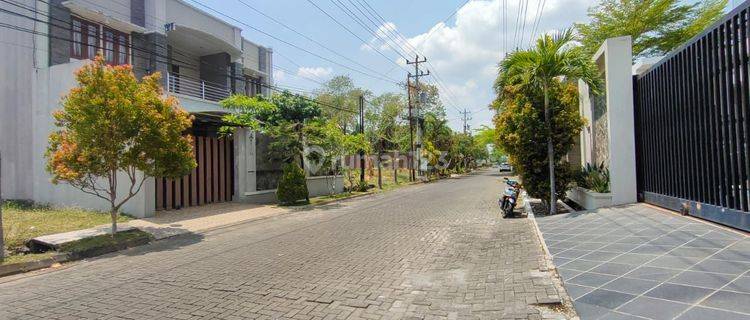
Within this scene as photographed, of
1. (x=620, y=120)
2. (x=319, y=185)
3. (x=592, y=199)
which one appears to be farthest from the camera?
(x=319, y=185)

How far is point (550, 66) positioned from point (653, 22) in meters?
13.8

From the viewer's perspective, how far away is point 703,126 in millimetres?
7293

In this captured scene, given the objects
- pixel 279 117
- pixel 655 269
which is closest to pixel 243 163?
pixel 279 117

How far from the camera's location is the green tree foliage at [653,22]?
64.1ft

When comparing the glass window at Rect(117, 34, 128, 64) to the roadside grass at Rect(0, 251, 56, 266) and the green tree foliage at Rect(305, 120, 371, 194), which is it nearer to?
the green tree foliage at Rect(305, 120, 371, 194)

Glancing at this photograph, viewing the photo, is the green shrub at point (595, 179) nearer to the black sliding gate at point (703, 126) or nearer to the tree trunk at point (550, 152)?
the black sliding gate at point (703, 126)

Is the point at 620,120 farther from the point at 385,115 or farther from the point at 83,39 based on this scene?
the point at 385,115

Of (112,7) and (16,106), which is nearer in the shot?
(16,106)

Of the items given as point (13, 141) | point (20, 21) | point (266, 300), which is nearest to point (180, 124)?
point (266, 300)

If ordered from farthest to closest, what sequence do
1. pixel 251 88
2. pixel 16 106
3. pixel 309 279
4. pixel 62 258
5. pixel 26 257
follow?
pixel 251 88 → pixel 16 106 → pixel 62 258 → pixel 26 257 → pixel 309 279

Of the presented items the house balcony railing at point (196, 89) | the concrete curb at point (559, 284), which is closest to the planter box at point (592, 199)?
the concrete curb at point (559, 284)

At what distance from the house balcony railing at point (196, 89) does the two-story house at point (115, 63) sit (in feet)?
0.23

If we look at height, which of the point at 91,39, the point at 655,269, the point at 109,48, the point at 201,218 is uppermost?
the point at 91,39

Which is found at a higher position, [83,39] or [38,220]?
[83,39]
